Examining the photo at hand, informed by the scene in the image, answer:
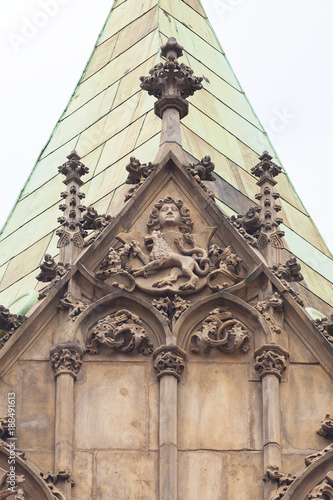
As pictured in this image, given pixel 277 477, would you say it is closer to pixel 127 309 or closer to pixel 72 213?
pixel 127 309

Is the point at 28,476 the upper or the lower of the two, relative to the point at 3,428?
lower

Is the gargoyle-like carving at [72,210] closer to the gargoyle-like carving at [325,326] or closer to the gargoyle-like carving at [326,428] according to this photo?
the gargoyle-like carving at [325,326]

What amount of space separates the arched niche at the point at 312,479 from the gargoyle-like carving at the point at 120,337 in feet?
8.36

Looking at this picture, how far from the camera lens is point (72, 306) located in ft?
82.8

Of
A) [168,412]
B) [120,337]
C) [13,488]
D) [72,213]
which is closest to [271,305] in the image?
[120,337]

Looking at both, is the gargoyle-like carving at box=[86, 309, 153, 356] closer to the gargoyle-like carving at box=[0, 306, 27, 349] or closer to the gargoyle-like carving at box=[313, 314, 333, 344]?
the gargoyle-like carving at box=[0, 306, 27, 349]

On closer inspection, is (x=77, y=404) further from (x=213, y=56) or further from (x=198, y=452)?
(x=213, y=56)

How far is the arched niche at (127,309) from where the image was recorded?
25.0 m

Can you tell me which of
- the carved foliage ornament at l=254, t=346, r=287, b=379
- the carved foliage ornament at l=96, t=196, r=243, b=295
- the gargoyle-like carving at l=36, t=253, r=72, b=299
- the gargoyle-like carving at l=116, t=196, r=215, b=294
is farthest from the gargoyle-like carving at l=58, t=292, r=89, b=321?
the carved foliage ornament at l=254, t=346, r=287, b=379

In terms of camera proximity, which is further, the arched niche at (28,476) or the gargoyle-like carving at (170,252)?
the gargoyle-like carving at (170,252)

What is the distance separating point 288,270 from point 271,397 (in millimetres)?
1979

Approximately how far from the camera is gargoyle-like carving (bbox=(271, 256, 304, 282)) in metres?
25.6

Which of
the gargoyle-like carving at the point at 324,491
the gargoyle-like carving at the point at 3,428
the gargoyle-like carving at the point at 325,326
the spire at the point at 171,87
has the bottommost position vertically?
the gargoyle-like carving at the point at 324,491

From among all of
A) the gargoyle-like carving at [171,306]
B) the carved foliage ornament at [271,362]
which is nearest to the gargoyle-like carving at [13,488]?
the gargoyle-like carving at [171,306]
